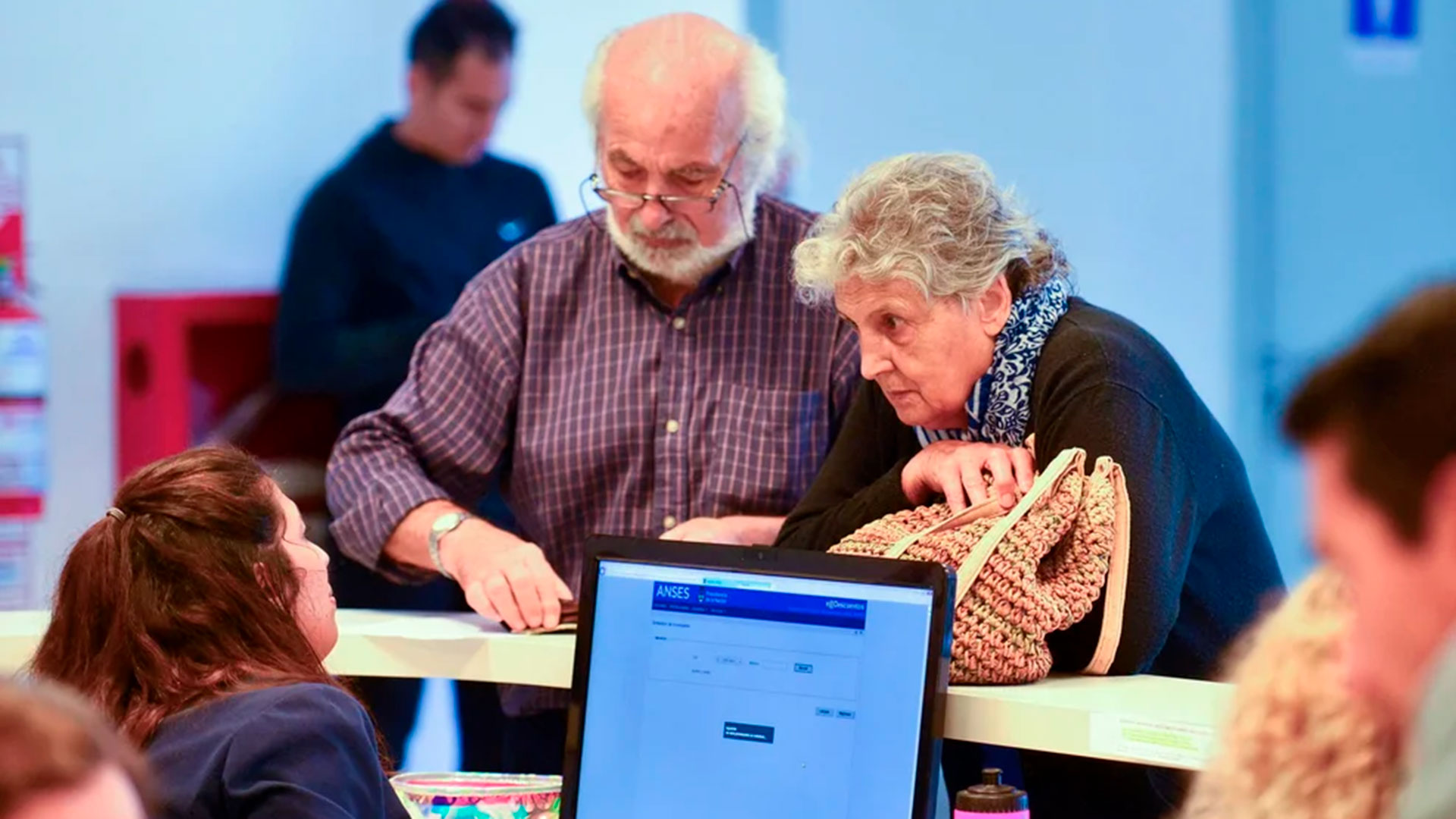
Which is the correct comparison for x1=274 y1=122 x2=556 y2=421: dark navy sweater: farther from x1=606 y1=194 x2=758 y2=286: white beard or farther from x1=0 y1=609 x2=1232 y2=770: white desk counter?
x1=0 y1=609 x2=1232 y2=770: white desk counter

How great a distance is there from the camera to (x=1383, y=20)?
4.82 metres

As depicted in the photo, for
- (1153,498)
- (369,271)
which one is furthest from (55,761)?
(369,271)

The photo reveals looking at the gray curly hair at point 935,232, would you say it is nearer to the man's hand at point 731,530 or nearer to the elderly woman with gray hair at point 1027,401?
the elderly woman with gray hair at point 1027,401

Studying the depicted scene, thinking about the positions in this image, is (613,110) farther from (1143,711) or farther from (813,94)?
(813,94)

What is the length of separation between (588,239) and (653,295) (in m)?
0.14

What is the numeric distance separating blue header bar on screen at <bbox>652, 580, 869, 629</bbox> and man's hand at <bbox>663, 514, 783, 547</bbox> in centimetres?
50

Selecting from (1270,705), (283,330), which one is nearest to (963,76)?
(283,330)

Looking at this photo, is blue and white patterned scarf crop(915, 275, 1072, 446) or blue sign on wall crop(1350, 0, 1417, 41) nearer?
blue and white patterned scarf crop(915, 275, 1072, 446)

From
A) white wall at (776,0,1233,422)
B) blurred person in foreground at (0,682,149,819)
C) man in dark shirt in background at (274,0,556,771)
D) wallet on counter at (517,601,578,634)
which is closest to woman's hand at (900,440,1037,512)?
wallet on counter at (517,601,578,634)

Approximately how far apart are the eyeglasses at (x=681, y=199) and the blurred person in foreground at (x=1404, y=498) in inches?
66.2

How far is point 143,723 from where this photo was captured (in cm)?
165

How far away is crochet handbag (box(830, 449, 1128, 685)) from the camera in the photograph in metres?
1.73

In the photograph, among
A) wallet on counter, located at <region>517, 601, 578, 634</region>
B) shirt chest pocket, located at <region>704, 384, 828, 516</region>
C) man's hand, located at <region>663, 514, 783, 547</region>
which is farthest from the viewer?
shirt chest pocket, located at <region>704, 384, 828, 516</region>

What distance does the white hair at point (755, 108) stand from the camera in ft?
8.46
